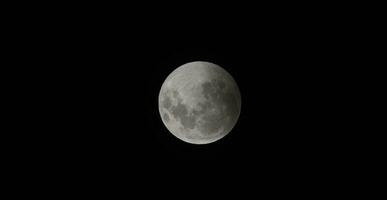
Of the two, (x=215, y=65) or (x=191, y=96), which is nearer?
(x=191, y=96)

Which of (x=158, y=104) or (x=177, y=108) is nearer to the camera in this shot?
(x=177, y=108)

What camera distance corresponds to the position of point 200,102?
15.7ft

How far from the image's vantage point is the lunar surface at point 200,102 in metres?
4.82

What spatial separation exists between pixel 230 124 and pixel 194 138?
1.80 feet

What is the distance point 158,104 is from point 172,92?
47cm

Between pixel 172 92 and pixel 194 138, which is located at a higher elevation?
pixel 172 92

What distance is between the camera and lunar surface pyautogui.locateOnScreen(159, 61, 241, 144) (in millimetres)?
4824

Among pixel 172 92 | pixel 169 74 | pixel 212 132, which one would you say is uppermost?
pixel 169 74

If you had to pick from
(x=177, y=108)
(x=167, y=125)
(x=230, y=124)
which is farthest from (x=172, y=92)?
(x=230, y=124)

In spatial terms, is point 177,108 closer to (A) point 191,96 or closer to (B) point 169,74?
(A) point 191,96

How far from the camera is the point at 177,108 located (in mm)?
4922

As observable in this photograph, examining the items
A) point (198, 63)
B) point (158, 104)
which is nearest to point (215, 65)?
point (198, 63)

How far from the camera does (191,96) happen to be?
189 inches

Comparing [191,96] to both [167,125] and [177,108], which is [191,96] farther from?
[167,125]
